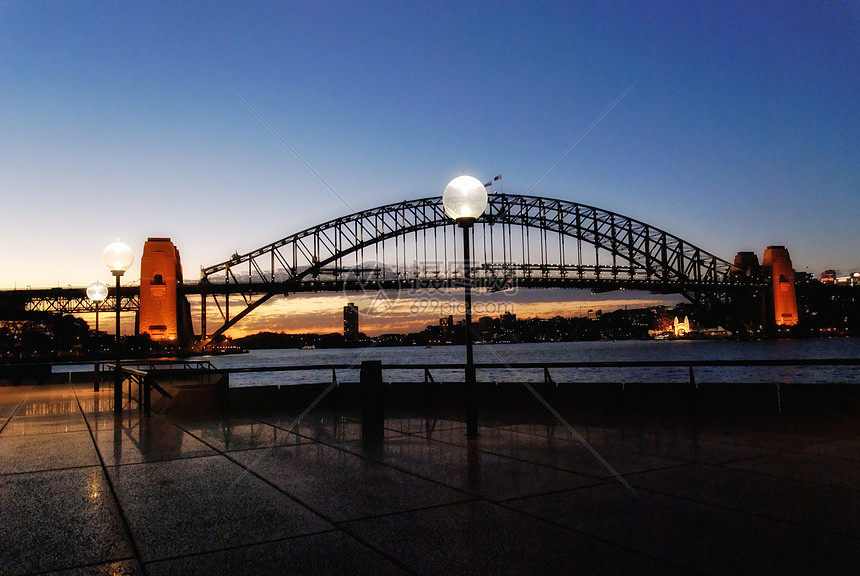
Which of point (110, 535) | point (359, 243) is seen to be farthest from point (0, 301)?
point (110, 535)

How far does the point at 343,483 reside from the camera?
5.18 m

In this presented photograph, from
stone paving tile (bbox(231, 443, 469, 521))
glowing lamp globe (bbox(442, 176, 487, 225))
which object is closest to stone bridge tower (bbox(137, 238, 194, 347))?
glowing lamp globe (bbox(442, 176, 487, 225))

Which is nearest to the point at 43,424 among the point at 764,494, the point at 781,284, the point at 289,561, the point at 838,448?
the point at 289,561

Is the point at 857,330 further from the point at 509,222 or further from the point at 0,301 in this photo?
the point at 0,301

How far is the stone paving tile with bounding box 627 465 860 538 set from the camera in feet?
→ 13.0

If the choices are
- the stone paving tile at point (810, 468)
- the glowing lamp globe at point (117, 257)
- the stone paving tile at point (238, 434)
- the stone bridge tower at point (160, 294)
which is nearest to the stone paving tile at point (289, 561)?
the stone paving tile at point (810, 468)

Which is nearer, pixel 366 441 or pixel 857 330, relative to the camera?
pixel 366 441

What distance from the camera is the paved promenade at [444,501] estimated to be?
11.2ft

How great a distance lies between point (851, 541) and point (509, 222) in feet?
264

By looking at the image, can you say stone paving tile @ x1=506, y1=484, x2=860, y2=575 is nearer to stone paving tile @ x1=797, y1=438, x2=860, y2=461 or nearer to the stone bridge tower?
stone paving tile @ x1=797, y1=438, x2=860, y2=461

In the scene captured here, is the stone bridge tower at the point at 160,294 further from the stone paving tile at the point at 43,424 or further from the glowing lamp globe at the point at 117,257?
the stone paving tile at the point at 43,424

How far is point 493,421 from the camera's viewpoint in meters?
9.00

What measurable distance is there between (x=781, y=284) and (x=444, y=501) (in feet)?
357

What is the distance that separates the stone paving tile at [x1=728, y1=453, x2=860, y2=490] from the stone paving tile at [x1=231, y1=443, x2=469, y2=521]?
2519 mm
